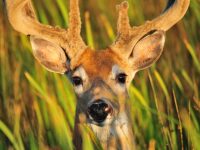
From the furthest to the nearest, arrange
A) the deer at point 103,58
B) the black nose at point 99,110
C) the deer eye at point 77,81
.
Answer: the deer eye at point 77,81, the deer at point 103,58, the black nose at point 99,110

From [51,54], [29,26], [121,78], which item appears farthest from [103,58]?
[29,26]

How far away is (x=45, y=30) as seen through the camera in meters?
6.91

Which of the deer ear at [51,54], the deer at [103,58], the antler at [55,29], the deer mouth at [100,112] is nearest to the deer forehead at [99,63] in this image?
the deer at [103,58]

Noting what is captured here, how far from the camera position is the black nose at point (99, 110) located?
6305 mm

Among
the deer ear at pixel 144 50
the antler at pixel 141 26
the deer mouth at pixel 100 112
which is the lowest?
the deer mouth at pixel 100 112

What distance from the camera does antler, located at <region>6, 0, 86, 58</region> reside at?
6.86 meters

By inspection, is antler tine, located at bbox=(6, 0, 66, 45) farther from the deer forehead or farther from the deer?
the deer forehead

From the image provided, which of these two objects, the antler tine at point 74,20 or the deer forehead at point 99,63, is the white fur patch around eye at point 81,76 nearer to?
the deer forehead at point 99,63

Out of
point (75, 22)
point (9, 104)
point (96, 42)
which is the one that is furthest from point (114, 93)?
point (96, 42)

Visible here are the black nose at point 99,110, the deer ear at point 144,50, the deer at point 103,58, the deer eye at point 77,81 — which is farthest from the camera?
the deer ear at point 144,50

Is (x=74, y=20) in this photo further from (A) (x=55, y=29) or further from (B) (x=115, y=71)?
(B) (x=115, y=71)

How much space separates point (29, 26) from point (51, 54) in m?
0.34

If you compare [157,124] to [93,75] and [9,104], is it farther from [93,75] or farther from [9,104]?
[9,104]

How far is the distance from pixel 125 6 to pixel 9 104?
5.73 feet
